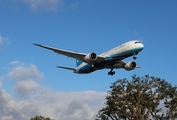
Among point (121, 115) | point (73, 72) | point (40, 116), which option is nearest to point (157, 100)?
point (121, 115)

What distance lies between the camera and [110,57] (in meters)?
59.5

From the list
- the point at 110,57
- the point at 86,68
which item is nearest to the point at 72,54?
the point at 86,68

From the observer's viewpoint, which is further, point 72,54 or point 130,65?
point 130,65

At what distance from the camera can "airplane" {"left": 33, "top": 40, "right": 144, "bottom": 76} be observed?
57.0 metres

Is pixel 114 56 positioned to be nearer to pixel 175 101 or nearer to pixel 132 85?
pixel 132 85

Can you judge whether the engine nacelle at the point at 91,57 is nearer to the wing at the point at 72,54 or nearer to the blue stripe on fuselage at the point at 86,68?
the wing at the point at 72,54

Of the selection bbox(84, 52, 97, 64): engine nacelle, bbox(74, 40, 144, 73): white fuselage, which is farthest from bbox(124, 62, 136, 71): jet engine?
bbox(84, 52, 97, 64): engine nacelle

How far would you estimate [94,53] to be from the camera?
58844 millimetres

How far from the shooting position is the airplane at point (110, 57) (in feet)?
187

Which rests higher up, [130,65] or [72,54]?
[72,54]

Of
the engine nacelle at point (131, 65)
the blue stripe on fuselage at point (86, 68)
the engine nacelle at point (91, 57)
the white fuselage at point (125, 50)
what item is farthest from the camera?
the blue stripe on fuselage at point (86, 68)

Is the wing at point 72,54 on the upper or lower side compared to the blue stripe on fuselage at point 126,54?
upper

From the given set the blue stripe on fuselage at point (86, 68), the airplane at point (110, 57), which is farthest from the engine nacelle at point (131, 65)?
the blue stripe on fuselage at point (86, 68)

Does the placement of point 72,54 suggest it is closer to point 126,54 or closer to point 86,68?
point 86,68
